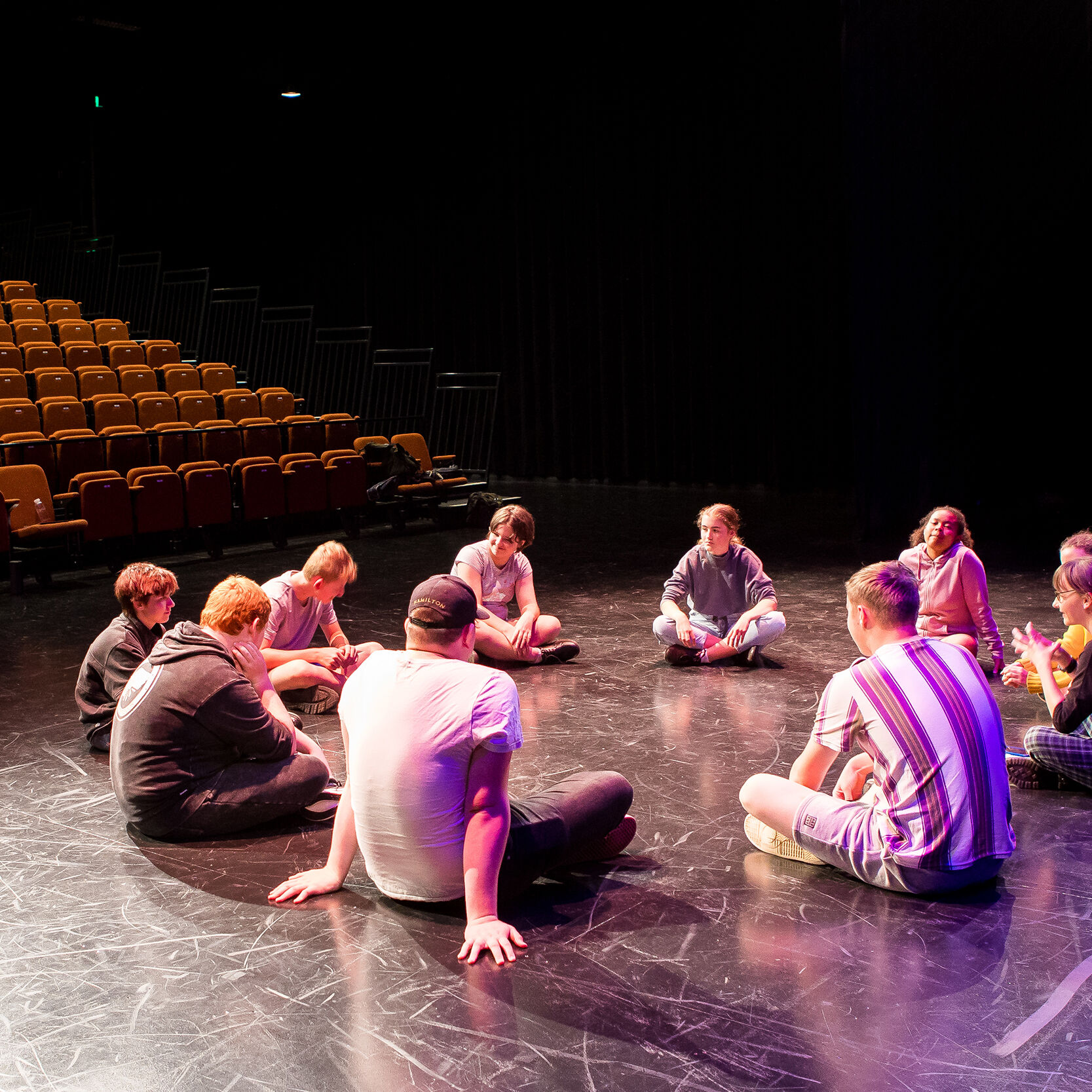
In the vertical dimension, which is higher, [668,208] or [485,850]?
[668,208]

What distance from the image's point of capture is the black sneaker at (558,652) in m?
5.38

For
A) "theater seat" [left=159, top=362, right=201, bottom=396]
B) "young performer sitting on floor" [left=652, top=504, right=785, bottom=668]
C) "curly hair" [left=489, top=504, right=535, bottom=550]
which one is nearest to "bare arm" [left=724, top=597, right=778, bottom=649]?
"young performer sitting on floor" [left=652, top=504, right=785, bottom=668]

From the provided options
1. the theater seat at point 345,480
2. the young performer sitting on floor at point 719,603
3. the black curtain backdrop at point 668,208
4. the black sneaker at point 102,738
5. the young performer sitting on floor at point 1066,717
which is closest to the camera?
the young performer sitting on floor at point 1066,717

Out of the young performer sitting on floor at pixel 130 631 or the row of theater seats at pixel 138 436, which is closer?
the young performer sitting on floor at pixel 130 631

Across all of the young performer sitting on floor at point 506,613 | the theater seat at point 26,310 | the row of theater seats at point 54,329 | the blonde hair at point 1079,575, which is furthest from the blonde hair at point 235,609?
the theater seat at point 26,310

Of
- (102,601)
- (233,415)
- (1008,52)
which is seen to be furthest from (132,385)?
(1008,52)

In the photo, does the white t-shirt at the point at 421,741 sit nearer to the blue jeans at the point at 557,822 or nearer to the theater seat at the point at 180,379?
the blue jeans at the point at 557,822

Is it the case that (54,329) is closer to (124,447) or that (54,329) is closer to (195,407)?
(195,407)

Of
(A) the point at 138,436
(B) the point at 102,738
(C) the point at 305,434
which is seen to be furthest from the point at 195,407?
(B) the point at 102,738

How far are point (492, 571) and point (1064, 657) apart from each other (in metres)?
2.41

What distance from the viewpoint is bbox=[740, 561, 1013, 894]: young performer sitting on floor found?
2678 mm

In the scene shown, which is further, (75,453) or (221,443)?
(221,443)

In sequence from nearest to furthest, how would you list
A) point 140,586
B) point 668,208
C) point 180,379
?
1. point 140,586
2. point 180,379
3. point 668,208

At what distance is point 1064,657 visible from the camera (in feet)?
13.3
